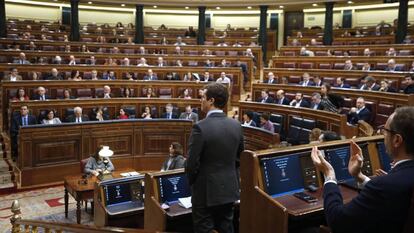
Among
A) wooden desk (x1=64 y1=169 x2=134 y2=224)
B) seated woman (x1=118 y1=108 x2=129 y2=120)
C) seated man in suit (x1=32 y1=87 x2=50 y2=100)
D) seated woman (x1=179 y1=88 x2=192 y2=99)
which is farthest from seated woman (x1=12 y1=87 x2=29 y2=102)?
seated woman (x1=179 y1=88 x2=192 y2=99)

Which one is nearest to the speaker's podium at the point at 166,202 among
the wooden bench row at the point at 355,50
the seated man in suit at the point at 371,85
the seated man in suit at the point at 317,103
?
the seated man in suit at the point at 317,103

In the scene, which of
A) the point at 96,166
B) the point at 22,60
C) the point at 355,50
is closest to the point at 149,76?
the point at 22,60

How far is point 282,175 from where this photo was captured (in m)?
2.56

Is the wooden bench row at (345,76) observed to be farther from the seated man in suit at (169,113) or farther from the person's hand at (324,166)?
the person's hand at (324,166)

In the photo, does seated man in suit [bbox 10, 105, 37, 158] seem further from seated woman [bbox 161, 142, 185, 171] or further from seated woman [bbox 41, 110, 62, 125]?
seated woman [bbox 161, 142, 185, 171]

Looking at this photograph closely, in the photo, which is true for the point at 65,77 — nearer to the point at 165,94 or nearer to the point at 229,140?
the point at 165,94

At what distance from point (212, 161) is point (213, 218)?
0.35 metres

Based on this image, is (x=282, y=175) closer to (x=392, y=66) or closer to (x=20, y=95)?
(x=20, y=95)

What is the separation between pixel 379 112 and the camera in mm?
6484

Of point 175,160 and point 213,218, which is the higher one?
point 213,218

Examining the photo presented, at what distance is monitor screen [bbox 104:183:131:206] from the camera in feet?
13.5

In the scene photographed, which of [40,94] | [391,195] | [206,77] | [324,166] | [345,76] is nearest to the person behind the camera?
[391,195]

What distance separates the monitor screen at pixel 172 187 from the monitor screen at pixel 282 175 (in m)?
0.98

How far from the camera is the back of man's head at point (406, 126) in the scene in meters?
1.45
